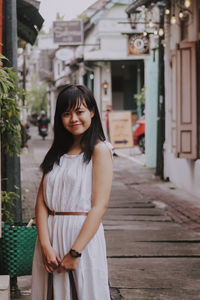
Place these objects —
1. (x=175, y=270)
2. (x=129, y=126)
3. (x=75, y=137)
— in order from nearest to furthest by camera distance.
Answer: (x=75, y=137)
(x=175, y=270)
(x=129, y=126)

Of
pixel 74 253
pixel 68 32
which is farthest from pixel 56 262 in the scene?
pixel 68 32

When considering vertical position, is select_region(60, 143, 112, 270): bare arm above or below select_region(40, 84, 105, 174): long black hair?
below

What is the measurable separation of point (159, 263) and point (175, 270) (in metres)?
0.33

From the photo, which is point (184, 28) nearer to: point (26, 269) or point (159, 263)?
point (159, 263)

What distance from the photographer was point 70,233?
3104 millimetres

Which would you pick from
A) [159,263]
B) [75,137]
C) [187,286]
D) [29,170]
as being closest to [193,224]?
[159,263]

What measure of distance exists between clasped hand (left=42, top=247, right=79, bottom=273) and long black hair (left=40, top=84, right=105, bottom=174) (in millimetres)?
468

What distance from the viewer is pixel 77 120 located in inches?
127

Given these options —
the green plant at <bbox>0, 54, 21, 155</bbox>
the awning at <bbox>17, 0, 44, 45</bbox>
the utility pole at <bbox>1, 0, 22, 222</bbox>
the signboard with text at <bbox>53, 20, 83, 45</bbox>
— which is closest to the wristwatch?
the green plant at <bbox>0, 54, 21, 155</bbox>

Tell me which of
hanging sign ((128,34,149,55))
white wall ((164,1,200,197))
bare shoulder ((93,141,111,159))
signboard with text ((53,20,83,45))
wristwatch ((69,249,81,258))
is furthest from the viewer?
signboard with text ((53,20,83,45))

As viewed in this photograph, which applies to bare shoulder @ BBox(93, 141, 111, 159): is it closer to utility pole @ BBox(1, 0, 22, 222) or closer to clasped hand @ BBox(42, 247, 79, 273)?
clasped hand @ BBox(42, 247, 79, 273)

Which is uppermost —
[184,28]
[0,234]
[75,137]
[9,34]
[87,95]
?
[184,28]

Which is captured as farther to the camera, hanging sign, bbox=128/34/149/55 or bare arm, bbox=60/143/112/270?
hanging sign, bbox=128/34/149/55

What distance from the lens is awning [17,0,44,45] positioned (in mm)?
9077
